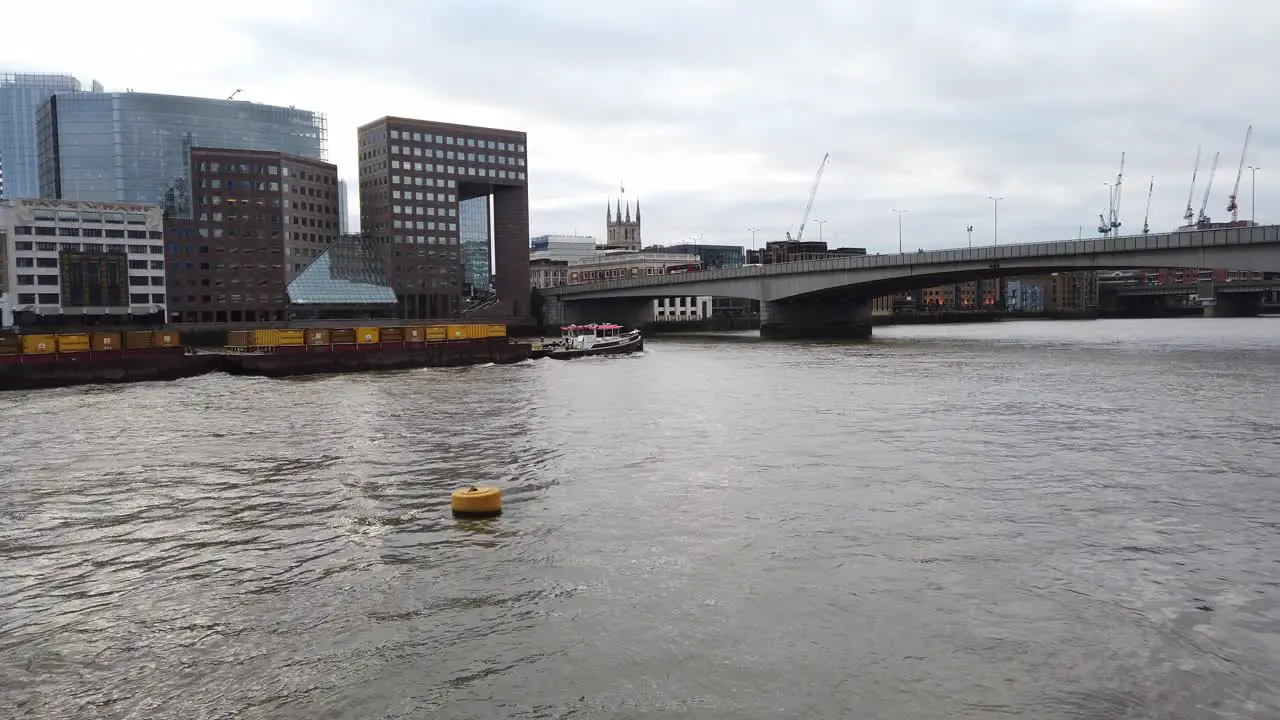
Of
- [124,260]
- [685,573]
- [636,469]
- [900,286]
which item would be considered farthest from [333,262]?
[685,573]

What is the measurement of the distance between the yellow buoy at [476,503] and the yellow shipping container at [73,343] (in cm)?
5353

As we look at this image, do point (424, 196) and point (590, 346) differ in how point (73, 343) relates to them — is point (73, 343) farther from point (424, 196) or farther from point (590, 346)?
point (424, 196)

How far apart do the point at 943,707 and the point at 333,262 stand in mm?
160409

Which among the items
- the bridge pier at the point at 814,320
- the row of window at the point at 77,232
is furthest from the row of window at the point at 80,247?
the bridge pier at the point at 814,320

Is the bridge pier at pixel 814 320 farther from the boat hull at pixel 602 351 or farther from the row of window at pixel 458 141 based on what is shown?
Answer: the row of window at pixel 458 141

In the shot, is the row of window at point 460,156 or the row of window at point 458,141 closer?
the row of window at point 458,141

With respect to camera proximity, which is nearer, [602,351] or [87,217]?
[602,351]

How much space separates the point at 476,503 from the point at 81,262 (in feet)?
457

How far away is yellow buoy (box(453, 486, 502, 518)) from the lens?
20.0 meters

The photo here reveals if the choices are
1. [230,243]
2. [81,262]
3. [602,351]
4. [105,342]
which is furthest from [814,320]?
[81,262]

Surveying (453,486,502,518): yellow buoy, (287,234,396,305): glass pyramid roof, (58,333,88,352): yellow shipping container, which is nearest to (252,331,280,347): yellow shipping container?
(58,333,88,352): yellow shipping container

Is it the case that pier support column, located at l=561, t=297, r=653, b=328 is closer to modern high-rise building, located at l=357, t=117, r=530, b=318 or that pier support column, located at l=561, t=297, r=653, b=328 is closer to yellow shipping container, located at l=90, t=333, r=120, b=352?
modern high-rise building, located at l=357, t=117, r=530, b=318

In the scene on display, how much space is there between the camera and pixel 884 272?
100875 mm

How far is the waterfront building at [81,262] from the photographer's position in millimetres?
132500
